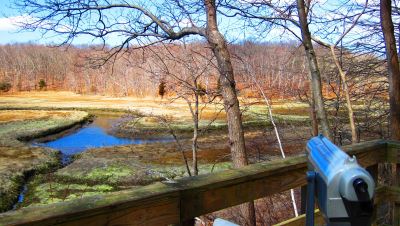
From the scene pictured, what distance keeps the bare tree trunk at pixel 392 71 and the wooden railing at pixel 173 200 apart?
4.55 meters

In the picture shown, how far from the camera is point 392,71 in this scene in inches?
257

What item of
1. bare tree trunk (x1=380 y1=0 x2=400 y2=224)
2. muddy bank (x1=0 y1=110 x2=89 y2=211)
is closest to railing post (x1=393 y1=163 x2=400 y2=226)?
bare tree trunk (x1=380 y1=0 x2=400 y2=224)

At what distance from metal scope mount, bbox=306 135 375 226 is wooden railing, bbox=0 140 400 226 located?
75 centimetres

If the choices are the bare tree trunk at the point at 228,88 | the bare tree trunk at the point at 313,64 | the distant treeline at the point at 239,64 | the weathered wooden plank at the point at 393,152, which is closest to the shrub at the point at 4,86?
the distant treeline at the point at 239,64

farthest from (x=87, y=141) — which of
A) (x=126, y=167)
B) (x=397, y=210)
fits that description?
(x=397, y=210)

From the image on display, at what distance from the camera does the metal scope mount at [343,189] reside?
3.89 ft

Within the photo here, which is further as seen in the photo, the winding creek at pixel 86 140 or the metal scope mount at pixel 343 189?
A: the winding creek at pixel 86 140

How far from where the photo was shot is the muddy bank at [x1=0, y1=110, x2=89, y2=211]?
1656 cm

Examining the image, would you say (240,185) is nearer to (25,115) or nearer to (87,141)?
(87,141)

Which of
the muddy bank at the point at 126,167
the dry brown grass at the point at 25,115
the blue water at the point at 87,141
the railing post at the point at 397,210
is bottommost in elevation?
the muddy bank at the point at 126,167

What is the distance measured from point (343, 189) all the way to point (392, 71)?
5985 millimetres

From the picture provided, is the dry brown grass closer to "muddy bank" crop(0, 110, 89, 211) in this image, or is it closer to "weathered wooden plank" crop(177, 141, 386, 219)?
"muddy bank" crop(0, 110, 89, 211)

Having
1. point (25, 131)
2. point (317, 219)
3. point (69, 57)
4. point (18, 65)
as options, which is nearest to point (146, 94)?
point (25, 131)

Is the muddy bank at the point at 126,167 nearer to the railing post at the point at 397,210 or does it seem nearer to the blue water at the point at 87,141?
the blue water at the point at 87,141
